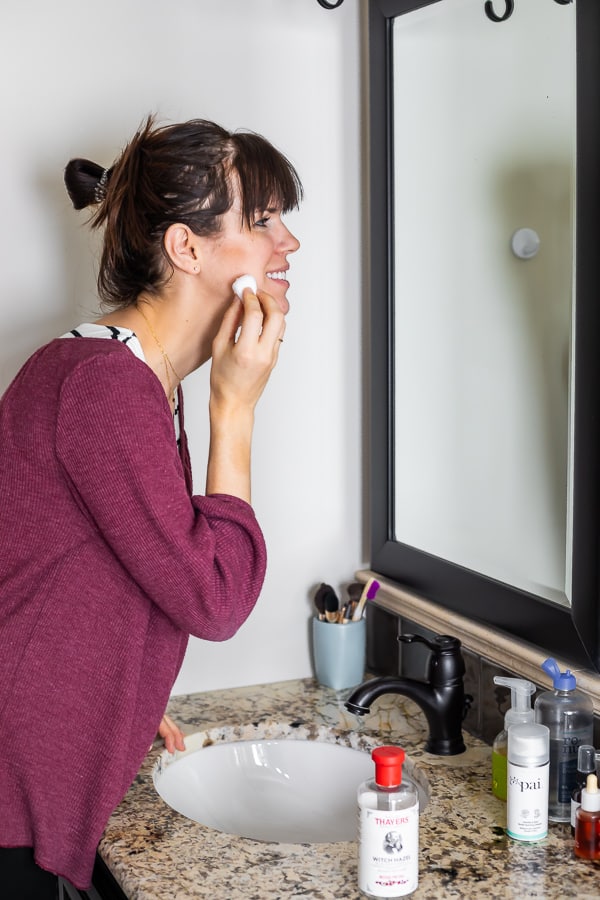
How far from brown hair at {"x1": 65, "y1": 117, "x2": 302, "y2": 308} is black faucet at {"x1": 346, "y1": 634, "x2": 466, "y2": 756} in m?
0.61

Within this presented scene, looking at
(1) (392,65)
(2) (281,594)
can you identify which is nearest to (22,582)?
(2) (281,594)

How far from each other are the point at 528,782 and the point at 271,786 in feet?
1.66

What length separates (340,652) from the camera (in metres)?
1.69

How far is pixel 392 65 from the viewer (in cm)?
162

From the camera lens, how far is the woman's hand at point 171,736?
4.82 feet

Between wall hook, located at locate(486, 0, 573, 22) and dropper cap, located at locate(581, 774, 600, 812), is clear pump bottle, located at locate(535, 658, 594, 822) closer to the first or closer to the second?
dropper cap, located at locate(581, 774, 600, 812)

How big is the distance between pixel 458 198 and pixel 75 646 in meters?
0.88

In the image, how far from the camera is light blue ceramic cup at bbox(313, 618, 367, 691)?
1.69 metres

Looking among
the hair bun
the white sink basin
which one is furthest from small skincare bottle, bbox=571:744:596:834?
the hair bun

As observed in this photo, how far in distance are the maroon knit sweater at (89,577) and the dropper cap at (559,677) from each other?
0.35m

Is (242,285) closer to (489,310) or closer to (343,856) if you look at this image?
(489,310)

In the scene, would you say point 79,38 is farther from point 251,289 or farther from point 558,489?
point 558,489

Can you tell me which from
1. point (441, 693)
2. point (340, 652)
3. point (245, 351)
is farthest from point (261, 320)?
point (340, 652)

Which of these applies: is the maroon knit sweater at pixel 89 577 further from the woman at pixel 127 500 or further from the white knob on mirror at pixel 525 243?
the white knob on mirror at pixel 525 243
